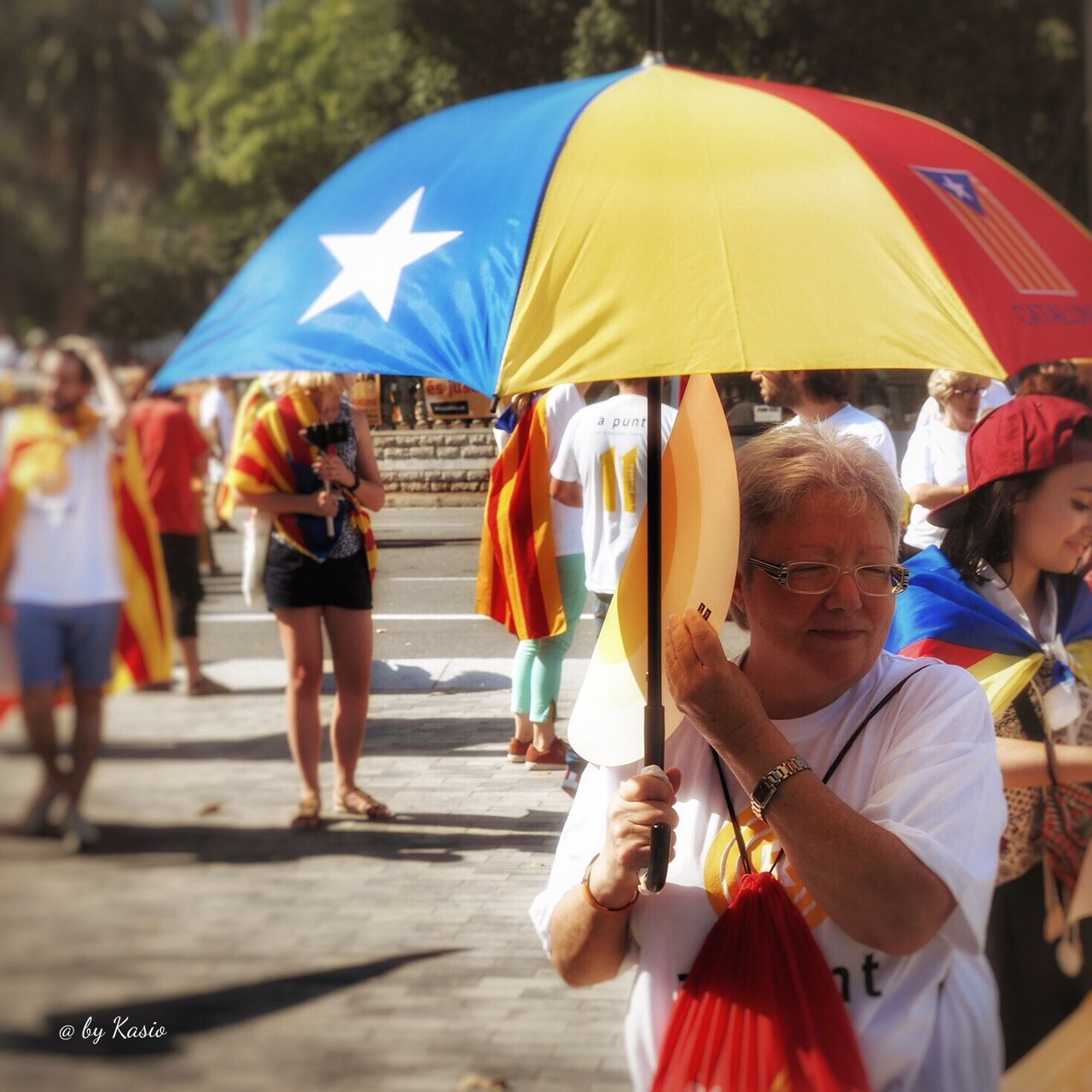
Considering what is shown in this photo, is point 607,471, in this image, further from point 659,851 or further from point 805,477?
point 659,851

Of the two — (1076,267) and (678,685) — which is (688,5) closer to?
(1076,267)

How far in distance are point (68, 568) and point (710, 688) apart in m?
0.86

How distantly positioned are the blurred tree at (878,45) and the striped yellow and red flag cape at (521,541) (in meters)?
0.96

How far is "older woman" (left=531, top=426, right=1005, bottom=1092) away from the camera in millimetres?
1978

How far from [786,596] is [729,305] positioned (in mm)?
445

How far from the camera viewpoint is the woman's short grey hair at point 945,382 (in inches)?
128

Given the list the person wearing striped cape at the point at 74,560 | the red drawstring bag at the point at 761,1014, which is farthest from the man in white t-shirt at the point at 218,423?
the red drawstring bag at the point at 761,1014

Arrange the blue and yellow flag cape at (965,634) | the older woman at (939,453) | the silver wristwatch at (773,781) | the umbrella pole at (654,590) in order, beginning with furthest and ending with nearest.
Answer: the older woman at (939,453) < the blue and yellow flag cape at (965,634) < the umbrella pole at (654,590) < the silver wristwatch at (773,781)

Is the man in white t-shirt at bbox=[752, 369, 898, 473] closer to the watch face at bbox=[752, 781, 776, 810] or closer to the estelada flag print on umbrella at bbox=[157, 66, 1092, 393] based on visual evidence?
the estelada flag print on umbrella at bbox=[157, 66, 1092, 393]

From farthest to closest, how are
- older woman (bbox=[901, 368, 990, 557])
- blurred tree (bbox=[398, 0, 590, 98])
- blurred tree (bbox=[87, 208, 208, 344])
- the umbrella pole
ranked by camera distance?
older woman (bbox=[901, 368, 990, 557]) < blurred tree (bbox=[398, 0, 590, 98]) < the umbrella pole < blurred tree (bbox=[87, 208, 208, 344])

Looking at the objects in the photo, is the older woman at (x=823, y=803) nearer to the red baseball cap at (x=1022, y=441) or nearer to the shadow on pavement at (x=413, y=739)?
the shadow on pavement at (x=413, y=739)

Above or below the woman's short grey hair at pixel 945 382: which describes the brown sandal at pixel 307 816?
below

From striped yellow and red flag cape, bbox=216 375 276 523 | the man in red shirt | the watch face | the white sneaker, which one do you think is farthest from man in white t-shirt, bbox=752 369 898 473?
the white sneaker

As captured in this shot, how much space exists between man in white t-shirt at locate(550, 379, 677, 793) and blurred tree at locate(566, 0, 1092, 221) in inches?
35.1
